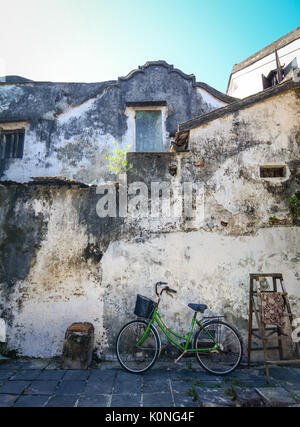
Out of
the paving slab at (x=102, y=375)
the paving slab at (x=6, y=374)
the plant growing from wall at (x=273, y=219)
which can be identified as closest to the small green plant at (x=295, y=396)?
the paving slab at (x=102, y=375)

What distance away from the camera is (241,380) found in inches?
164

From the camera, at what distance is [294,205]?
5266 mm

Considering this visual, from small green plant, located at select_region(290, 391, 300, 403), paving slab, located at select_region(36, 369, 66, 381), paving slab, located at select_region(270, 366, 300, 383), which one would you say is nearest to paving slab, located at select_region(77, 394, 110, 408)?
paving slab, located at select_region(36, 369, 66, 381)

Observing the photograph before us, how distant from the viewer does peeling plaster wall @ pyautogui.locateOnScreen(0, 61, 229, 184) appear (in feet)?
32.1

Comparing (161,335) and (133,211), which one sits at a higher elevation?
(133,211)

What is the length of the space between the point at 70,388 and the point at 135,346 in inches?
48.7

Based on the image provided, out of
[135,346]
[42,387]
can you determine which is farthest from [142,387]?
[42,387]

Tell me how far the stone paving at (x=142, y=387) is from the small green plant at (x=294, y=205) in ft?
8.73

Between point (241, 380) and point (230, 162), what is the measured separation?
3713mm

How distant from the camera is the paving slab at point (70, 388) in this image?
3.75 m

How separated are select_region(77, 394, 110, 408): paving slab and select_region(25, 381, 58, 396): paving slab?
1.69ft

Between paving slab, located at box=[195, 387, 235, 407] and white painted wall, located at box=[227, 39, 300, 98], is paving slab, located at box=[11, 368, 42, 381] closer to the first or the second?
paving slab, located at box=[195, 387, 235, 407]
